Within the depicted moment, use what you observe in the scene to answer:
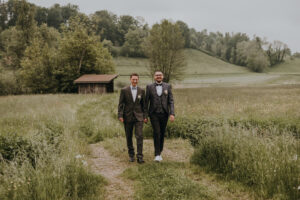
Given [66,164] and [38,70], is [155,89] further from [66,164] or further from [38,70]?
[38,70]

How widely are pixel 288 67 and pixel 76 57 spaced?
10286cm

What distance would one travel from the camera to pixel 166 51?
147ft

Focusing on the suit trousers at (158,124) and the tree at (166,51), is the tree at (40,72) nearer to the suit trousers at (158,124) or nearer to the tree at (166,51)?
the tree at (166,51)

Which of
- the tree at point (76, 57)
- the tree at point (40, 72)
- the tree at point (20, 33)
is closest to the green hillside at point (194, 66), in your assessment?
the tree at point (20, 33)

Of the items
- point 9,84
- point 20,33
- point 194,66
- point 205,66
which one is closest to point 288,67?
point 205,66

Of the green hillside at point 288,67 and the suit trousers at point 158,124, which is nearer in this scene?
the suit trousers at point 158,124

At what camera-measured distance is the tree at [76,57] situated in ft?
128

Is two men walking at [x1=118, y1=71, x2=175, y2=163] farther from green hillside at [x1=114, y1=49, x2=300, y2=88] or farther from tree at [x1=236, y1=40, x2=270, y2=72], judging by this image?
tree at [x1=236, y1=40, x2=270, y2=72]

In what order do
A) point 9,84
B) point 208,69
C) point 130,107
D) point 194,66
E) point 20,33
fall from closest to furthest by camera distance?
point 130,107, point 9,84, point 20,33, point 208,69, point 194,66

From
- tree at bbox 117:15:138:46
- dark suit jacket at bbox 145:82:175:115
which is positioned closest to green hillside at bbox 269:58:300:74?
tree at bbox 117:15:138:46

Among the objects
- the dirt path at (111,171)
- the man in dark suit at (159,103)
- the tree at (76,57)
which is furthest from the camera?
the tree at (76,57)

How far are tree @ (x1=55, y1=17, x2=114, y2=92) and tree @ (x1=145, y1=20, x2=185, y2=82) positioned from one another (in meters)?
10.3

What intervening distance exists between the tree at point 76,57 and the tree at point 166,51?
10.3m

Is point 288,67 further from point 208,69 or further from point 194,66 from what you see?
point 194,66
